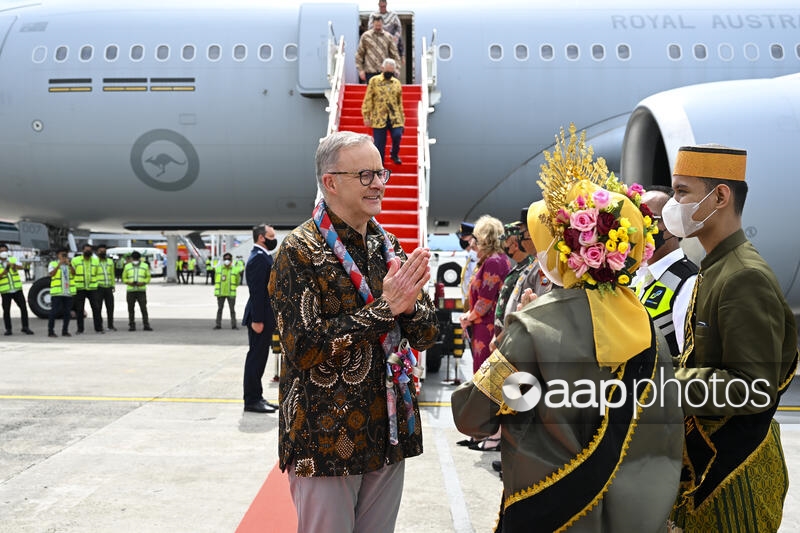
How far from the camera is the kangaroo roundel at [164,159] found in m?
10.8

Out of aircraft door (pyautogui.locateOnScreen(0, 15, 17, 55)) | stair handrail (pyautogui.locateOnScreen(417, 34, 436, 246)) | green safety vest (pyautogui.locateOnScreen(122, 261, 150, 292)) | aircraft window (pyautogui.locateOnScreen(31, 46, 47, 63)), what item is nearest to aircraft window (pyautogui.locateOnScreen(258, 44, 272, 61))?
stair handrail (pyautogui.locateOnScreen(417, 34, 436, 246))

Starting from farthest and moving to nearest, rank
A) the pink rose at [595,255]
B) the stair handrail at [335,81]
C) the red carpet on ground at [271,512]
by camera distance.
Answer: the stair handrail at [335,81], the red carpet on ground at [271,512], the pink rose at [595,255]

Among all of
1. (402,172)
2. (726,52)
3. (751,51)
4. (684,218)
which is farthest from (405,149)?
(684,218)

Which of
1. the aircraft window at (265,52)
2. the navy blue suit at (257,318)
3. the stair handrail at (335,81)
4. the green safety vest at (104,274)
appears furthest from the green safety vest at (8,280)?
the navy blue suit at (257,318)

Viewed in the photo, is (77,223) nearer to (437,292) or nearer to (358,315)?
(437,292)

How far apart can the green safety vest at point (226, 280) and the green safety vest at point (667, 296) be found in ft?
37.8

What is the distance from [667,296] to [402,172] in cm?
663

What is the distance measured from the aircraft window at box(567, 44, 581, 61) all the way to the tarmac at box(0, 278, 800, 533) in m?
5.01

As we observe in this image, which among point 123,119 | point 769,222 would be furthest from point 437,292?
point 123,119

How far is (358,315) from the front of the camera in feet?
7.20

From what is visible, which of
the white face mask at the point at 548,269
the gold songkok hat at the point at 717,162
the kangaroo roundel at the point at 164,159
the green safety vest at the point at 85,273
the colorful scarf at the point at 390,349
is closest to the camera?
the white face mask at the point at 548,269

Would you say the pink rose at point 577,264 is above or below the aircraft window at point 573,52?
below

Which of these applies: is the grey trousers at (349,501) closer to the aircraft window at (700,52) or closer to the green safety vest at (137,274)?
the aircraft window at (700,52)

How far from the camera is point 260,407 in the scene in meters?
6.44
